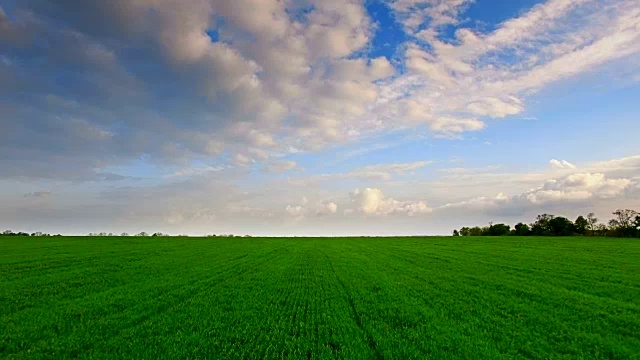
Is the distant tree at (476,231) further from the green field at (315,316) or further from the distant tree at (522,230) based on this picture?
the green field at (315,316)

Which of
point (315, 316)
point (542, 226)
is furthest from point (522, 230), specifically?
point (315, 316)

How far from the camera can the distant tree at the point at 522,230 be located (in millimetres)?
123500

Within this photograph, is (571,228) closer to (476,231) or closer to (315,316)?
(476,231)

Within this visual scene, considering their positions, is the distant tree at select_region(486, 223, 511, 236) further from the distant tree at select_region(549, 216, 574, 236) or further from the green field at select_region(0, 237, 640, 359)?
the green field at select_region(0, 237, 640, 359)

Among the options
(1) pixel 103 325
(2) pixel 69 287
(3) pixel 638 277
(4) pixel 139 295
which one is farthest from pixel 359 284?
(3) pixel 638 277

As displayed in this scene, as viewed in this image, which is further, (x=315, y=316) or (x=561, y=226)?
(x=561, y=226)

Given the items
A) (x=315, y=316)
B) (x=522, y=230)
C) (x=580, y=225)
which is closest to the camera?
(x=315, y=316)

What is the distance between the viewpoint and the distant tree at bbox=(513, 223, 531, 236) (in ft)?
405

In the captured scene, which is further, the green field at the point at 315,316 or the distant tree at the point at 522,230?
the distant tree at the point at 522,230

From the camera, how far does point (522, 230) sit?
125 metres

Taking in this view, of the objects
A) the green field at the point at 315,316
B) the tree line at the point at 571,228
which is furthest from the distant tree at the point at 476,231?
the green field at the point at 315,316

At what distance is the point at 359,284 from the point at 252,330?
1012 centimetres

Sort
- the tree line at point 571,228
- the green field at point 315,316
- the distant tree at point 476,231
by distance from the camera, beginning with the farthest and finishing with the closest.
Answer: the distant tree at point 476,231, the tree line at point 571,228, the green field at point 315,316

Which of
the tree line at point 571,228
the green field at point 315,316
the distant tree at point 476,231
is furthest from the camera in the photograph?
the distant tree at point 476,231
